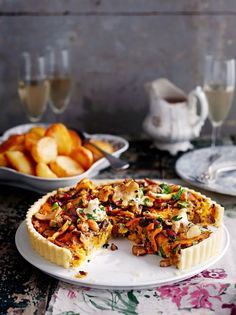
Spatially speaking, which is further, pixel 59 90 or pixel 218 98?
pixel 59 90

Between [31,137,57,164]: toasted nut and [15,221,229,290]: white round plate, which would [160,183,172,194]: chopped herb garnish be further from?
[31,137,57,164]: toasted nut

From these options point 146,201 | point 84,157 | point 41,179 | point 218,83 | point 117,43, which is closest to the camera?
point 146,201

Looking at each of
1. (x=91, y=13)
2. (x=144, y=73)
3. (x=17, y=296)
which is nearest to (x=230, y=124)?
(x=144, y=73)

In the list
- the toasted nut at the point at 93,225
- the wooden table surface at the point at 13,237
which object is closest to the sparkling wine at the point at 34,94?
the wooden table surface at the point at 13,237

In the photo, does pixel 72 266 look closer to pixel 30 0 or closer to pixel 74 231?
pixel 74 231

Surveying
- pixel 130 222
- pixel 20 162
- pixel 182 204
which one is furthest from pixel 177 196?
pixel 20 162

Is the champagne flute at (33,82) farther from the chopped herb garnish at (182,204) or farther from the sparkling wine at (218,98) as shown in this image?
the chopped herb garnish at (182,204)

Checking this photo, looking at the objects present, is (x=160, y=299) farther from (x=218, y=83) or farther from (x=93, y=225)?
(x=218, y=83)
